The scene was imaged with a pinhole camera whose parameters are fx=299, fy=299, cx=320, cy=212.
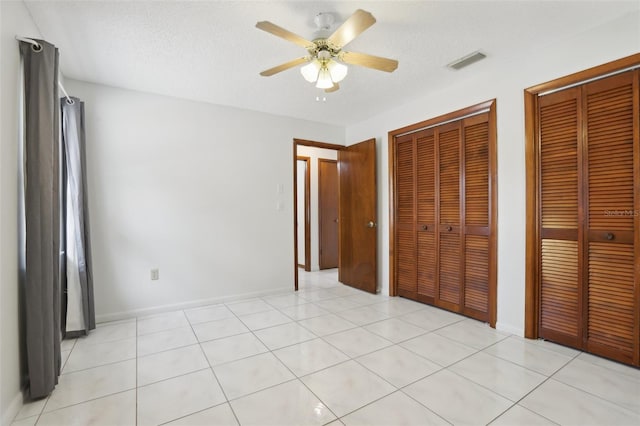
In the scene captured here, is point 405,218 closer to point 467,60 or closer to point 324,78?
point 467,60

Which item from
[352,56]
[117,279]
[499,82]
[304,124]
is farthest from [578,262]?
[117,279]

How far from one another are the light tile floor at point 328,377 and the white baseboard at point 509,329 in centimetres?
10

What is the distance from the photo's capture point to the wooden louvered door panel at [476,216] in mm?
2840

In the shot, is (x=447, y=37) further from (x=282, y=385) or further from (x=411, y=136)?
(x=282, y=385)

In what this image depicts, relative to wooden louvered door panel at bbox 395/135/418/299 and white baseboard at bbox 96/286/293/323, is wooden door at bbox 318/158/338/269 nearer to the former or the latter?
white baseboard at bbox 96/286/293/323

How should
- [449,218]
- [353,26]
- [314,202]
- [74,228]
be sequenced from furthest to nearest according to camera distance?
[314,202] < [449,218] < [74,228] < [353,26]

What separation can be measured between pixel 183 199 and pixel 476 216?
3.08m

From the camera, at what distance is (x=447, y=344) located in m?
2.40

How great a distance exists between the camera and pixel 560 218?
91.3 inches

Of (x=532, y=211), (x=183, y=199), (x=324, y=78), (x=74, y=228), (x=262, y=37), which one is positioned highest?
(x=262, y=37)

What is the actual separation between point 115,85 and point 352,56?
2.45 m

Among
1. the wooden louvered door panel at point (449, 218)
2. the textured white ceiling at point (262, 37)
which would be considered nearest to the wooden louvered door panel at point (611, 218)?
the textured white ceiling at point (262, 37)

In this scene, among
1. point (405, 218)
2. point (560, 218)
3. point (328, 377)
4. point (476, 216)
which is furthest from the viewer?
point (405, 218)

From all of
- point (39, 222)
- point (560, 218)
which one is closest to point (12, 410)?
point (39, 222)
